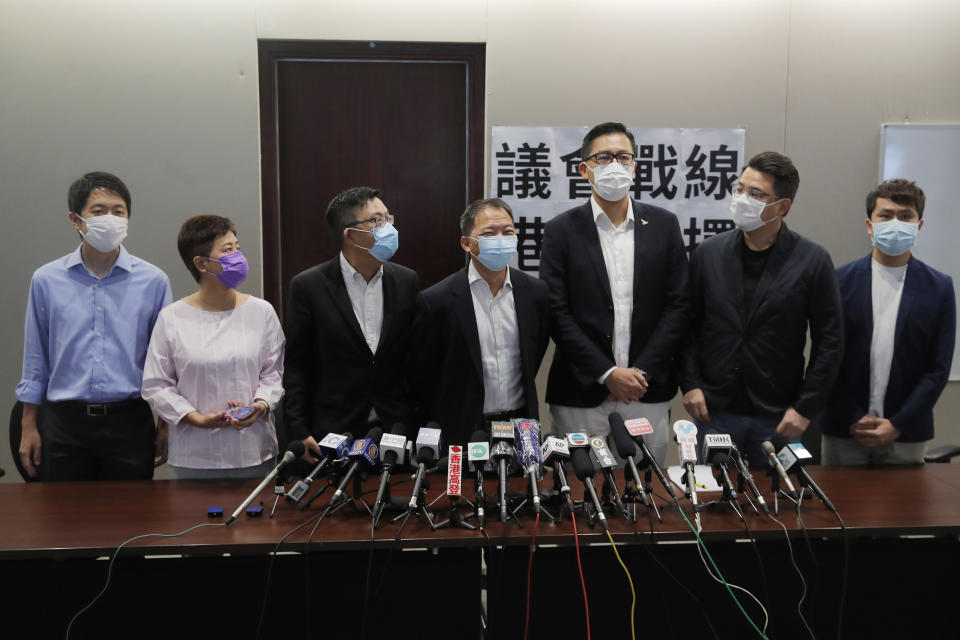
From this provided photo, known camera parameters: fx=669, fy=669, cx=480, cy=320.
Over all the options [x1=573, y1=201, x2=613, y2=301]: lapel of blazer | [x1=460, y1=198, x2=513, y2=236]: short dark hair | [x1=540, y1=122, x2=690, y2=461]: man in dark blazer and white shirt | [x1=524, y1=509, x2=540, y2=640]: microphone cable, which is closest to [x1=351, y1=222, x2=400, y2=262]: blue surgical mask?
[x1=460, y1=198, x2=513, y2=236]: short dark hair

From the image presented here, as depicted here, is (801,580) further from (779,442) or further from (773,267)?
(773,267)

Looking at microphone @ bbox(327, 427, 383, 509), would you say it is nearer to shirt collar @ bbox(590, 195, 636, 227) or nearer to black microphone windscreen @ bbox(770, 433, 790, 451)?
black microphone windscreen @ bbox(770, 433, 790, 451)

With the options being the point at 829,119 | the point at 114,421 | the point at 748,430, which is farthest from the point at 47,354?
the point at 829,119

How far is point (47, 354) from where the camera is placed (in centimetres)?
265

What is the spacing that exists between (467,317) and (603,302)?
0.56 metres

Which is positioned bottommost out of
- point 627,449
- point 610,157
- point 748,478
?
point 748,478

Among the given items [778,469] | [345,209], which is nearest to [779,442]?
[778,469]

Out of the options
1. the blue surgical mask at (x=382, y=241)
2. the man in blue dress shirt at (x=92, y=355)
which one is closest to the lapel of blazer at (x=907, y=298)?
the blue surgical mask at (x=382, y=241)

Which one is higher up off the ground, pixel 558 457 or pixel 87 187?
pixel 87 187

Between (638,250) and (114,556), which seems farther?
(638,250)

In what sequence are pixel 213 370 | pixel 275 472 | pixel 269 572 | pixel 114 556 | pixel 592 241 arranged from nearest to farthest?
pixel 114 556
pixel 269 572
pixel 275 472
pixel 213 370
pixel 592 241

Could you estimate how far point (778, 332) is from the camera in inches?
100

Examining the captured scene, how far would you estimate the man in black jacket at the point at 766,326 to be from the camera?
2.54 meters

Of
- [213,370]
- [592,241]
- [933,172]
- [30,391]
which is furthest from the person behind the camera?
[933,172]
